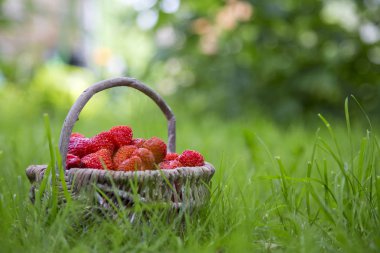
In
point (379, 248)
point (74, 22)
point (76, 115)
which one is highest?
point (74, 22)

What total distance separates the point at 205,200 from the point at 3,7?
2.16 m

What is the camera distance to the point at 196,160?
1181 mm

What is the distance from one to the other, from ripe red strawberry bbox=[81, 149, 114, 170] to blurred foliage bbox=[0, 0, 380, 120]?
218 cm

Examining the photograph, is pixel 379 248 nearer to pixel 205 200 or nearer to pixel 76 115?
pixel 205 200

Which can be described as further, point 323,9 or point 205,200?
point 323,9

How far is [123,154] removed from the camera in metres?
1.19

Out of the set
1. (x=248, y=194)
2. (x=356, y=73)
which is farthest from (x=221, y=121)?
(x=248, y=194)

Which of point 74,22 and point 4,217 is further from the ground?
point 74,22

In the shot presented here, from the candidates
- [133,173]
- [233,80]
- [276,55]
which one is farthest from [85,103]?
[276,55]

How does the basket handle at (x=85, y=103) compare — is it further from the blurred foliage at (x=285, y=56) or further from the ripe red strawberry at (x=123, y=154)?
the blurred foliage at (x=285, y=56)

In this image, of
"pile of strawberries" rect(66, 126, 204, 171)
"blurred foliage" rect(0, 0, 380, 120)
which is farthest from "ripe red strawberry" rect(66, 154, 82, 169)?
"blurred foliage" rect(0, 0, 380, 120)

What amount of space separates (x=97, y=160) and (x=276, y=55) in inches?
99.6

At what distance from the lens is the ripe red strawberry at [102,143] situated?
1220 mm

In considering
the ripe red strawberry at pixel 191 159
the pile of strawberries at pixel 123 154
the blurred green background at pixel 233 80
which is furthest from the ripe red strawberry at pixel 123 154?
the blurred green background at pixel 233 80
